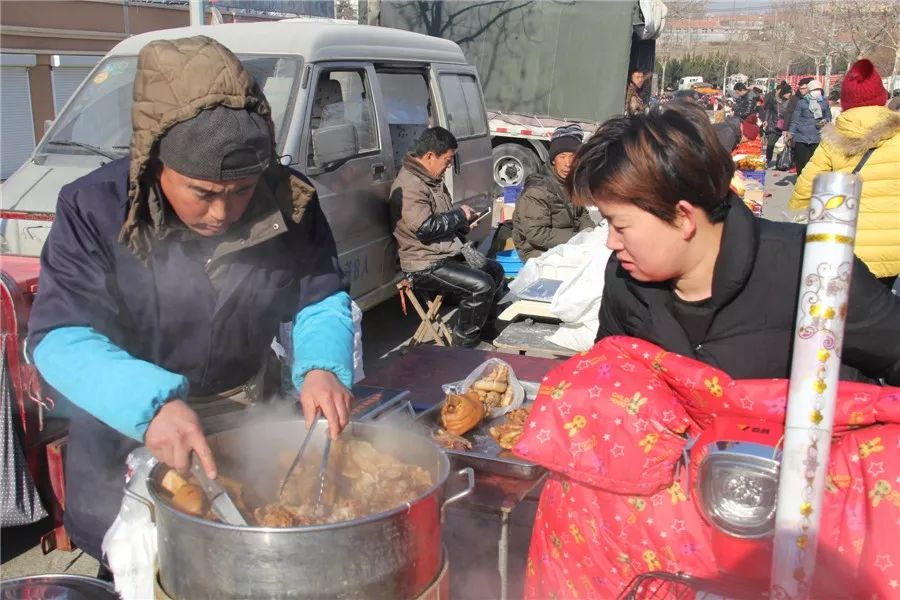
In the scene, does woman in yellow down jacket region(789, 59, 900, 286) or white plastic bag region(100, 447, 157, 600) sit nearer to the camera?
white plastic bag region(100, 447, 157, 600)

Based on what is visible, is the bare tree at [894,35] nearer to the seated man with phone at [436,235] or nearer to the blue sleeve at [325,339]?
the seated man with phone at [436,235]

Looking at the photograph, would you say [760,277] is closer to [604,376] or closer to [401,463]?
[604,376]

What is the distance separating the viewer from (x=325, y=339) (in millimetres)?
1906

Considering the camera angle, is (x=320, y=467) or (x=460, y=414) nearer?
(x=320, y=467)

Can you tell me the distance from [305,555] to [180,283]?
0.83 m

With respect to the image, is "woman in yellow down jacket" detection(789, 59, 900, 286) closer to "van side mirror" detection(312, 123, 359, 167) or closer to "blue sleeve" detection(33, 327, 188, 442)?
"van side mirror" detection(312, 123, 359, 167)

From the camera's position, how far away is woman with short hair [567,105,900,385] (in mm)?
1652

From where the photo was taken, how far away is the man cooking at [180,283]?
1553 millimetres

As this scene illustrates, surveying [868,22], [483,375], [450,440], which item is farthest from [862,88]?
[868,22]

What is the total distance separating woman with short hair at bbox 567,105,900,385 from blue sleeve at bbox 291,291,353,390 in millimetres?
693

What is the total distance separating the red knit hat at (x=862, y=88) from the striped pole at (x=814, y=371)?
440 cm

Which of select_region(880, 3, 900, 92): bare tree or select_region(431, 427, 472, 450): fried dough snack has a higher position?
select_region(880, 3, 900, 92): bare tree

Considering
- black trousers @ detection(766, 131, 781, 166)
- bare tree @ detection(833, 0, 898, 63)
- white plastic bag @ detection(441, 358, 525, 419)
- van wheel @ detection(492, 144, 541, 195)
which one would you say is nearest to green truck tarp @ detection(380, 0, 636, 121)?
van wheel @ detection(492, 144, 541, 195)

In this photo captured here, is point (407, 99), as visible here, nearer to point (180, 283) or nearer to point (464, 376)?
point (464, 376)
